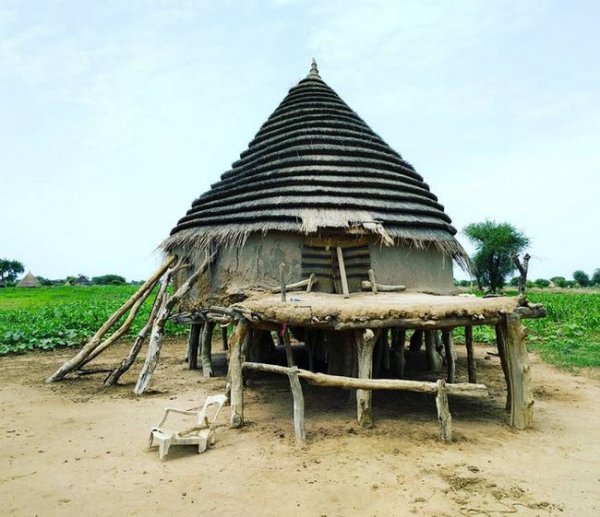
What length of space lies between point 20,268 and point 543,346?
75.7 m

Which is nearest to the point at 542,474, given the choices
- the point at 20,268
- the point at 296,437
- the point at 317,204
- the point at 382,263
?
the point at 296,437

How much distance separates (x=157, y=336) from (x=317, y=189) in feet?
15.3

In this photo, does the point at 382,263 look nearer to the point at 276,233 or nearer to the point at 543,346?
the point at 276,233

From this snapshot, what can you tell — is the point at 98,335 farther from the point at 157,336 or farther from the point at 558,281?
the point at 558,281

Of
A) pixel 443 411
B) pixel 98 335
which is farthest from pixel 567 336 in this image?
pixel 98 335

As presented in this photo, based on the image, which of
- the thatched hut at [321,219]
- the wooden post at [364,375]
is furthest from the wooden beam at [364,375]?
the thatched hut at [321,219]

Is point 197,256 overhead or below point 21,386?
overhead

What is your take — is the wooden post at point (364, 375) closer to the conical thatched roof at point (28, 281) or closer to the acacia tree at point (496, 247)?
the acacia tree at point (496, 247)

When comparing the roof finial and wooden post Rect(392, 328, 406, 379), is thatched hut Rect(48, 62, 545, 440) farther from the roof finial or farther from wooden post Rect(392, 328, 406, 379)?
the roof finial

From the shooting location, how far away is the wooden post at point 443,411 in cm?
628

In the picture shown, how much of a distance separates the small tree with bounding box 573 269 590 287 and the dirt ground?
68176 mm

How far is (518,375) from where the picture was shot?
23.0 ft

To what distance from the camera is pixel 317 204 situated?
1001cm

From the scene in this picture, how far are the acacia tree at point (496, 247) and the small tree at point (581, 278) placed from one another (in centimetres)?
3502
